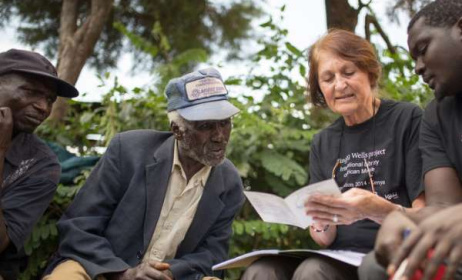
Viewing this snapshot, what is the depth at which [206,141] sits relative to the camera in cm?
349

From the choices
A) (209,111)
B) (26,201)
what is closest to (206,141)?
(209,111)

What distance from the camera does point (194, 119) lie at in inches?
136

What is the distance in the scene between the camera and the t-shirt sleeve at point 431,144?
2.80m

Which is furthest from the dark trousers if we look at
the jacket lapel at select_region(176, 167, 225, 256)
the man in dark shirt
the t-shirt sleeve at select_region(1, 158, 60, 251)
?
the t-shirt sleeve at select_region(1, 158, 60, 251)

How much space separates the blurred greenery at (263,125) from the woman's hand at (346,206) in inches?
72.6

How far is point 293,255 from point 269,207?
1.25 ft

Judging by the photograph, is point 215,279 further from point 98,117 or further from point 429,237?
point 98,117

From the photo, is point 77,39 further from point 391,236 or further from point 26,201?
point 391,236

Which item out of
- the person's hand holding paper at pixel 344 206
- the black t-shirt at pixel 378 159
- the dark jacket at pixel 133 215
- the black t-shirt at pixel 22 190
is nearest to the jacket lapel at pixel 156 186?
the dark jacket at pixel 133 215

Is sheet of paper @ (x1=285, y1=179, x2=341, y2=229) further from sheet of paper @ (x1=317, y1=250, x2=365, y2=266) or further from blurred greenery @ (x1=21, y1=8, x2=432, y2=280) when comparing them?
blurred greenery @ (x1=21, y1=8, x2=432, y2=280)

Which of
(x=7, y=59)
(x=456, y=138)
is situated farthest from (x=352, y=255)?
(x=7, y=59)

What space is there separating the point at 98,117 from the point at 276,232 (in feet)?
5.27

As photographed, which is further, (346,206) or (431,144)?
(431,144)

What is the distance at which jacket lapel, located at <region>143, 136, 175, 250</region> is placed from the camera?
3436 mm
